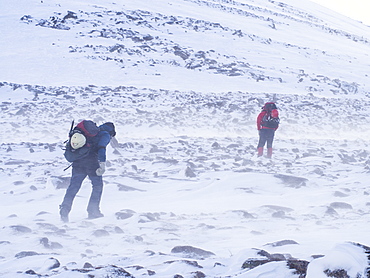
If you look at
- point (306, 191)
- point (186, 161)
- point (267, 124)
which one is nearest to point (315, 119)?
point (267, 124)

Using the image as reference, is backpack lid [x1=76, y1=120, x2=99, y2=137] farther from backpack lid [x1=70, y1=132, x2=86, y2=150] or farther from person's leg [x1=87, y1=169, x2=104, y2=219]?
person's leg [x1=87, y1=169, x2=104, y2=219]

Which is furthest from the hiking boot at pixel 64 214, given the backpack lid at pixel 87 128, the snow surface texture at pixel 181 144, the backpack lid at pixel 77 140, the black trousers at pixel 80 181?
the backpack lid at pixel 87 128

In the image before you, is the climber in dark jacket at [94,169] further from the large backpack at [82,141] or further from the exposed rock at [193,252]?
the exposed rock at [193,252]

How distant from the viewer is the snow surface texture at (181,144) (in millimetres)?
5102

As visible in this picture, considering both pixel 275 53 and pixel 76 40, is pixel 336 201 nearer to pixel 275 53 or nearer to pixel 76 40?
pixel 76 40

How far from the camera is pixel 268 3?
73.4m

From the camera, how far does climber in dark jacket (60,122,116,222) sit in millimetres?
7129

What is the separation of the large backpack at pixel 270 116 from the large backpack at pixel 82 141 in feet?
20.6

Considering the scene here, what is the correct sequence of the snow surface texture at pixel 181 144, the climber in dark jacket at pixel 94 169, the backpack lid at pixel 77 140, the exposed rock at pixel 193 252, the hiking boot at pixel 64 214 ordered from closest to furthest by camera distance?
the exposed rock at pixel 193 252 → the snow surface texture at pixel 181 144 → the backpack lid at pixel 77 140 → the hiking boot at pixel 64 214 → the climber in dark jacket at pixel 94 169

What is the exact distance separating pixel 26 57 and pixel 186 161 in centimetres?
2416

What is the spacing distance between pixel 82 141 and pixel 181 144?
7.68 metres

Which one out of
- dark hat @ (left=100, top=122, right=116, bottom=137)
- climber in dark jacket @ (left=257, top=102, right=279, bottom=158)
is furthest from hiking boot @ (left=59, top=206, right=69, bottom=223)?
climber in dark jacket @ (left=257, top=102, right=279, bottom=158)

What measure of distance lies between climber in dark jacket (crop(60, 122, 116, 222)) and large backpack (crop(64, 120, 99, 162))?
0.25ft

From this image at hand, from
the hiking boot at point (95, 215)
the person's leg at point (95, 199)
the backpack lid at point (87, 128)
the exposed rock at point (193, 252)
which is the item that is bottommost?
the hiking boot at point (95, 215)
